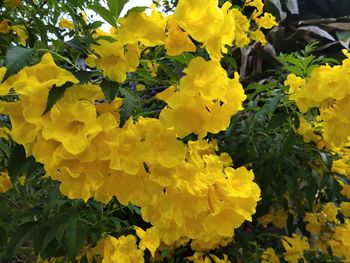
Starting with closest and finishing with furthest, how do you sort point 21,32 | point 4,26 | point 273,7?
point 4,26 → point 21,32 → point 273,7

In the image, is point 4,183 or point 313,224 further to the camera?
point 313,224

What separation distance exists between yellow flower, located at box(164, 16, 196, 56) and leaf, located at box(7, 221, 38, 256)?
0.87 metres

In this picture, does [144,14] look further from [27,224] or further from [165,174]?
[27,224]

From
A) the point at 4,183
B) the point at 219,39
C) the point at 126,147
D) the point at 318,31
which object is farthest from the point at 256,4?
the point at 126,147

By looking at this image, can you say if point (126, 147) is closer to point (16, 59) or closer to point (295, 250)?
point (16, 59)

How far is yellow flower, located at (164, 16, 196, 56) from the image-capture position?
0.69 m

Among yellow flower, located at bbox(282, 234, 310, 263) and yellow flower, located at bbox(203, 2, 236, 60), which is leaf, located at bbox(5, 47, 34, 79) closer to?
yellow flower, located at bbox(203, 2, 236, 60)

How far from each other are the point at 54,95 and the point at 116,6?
0.17 m

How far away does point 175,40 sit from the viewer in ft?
2.27

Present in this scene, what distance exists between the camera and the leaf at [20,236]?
1.31 meters

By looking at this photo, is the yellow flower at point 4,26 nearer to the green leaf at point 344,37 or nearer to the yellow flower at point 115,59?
the yellow flower at point 115,59

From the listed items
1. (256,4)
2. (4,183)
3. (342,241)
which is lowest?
(342,241)

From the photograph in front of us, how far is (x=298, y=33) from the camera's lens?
10.7 ft

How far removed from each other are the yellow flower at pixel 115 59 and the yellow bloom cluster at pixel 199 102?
0.08 m
